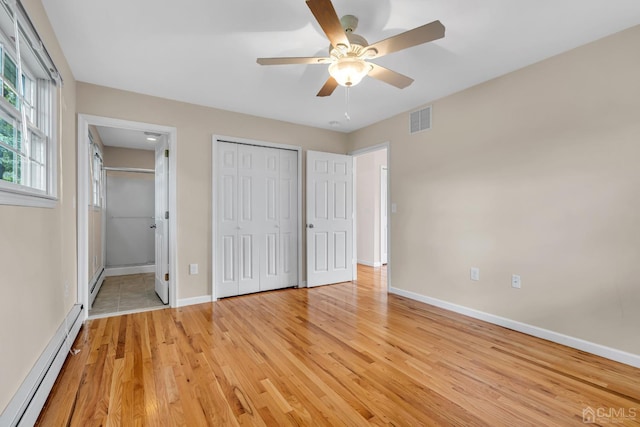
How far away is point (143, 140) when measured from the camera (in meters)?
4.97

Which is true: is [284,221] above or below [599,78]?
below

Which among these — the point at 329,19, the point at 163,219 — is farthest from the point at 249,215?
the point at 329,19

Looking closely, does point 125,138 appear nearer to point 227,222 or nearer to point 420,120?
point 227,222

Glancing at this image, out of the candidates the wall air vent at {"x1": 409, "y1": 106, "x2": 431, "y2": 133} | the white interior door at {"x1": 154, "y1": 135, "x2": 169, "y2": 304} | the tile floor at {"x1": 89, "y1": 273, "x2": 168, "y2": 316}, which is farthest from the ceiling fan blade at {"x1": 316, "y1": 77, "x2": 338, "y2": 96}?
the tile floor at {"x1": 89, "y1": 273, "x2": 168, "y2": 316}

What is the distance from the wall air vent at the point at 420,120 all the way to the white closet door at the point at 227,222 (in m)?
2.30

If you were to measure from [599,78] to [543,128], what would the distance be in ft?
1.55

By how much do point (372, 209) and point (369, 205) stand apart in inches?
4.6

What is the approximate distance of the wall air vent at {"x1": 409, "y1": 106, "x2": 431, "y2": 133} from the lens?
11.8 ft

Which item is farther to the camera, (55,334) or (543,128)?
(543,128)

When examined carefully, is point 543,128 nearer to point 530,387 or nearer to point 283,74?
Result: point 530,387

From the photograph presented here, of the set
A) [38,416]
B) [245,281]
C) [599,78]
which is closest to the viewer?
[38,416]

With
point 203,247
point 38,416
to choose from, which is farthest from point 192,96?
point 38,416

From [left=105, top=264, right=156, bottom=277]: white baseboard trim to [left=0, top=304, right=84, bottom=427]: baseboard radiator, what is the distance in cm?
326

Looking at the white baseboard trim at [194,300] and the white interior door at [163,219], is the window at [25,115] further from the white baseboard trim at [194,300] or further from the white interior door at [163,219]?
the white baseboard trim at [194,300]
